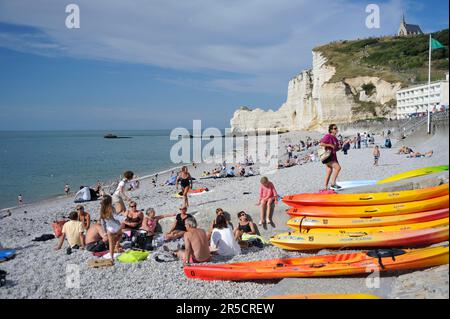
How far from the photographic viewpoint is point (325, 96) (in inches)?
2008

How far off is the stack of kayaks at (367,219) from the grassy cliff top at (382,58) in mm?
38675

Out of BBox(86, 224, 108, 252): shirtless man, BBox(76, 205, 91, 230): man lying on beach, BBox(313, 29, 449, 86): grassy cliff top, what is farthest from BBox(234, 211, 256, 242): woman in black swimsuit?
BBox(313, 29, 449, 86): grassy cliff top

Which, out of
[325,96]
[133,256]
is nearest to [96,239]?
[133,256]

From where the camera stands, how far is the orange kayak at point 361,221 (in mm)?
6660

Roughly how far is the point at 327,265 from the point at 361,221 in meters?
1.78

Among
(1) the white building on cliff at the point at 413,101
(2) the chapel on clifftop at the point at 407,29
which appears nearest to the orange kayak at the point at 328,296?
(1) the white building on cliff at the point at 413,101

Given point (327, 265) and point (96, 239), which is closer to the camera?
point (327, 265)

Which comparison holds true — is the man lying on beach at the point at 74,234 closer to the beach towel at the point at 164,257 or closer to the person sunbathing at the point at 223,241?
the beach towel at the point at 164,257

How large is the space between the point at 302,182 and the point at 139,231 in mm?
7054

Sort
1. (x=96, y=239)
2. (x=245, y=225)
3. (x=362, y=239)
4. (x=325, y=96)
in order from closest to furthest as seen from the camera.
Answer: (x=362, y=239) < (x=96, y=239) < (x=245, y=225) < (x=325, y=96)

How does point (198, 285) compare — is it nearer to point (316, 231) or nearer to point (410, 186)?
point (316, 231)

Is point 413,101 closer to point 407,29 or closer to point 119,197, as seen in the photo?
point 119,197

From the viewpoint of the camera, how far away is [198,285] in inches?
241

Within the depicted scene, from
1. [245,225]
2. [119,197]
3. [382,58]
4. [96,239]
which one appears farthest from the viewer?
[382,58]
